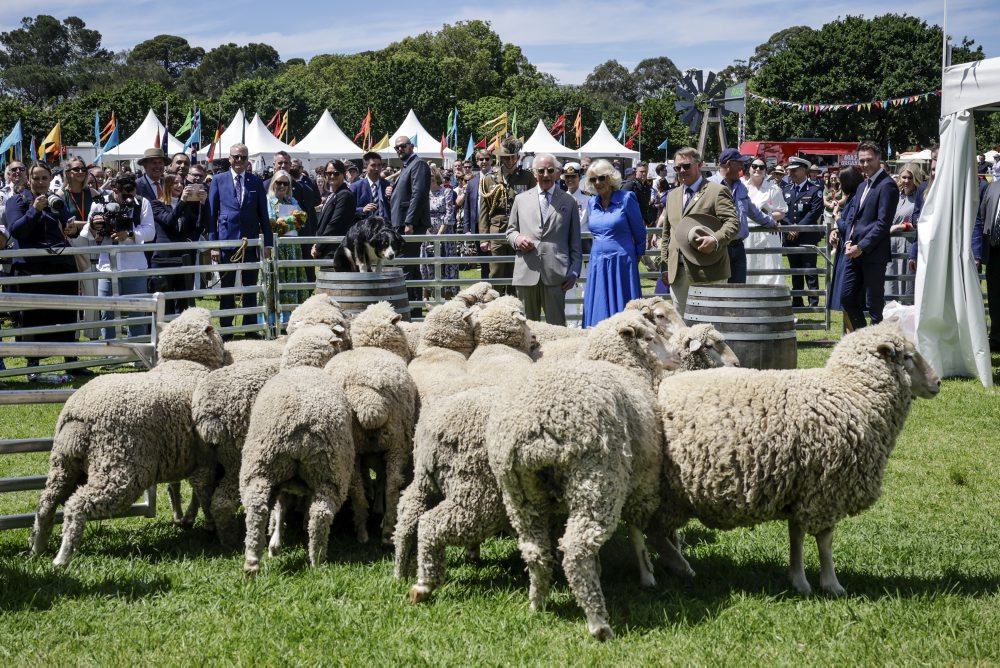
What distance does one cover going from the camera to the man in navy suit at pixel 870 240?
9875 millimetres

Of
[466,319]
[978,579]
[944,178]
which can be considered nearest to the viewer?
[978,579]

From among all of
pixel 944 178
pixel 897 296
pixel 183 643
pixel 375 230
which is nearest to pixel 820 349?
pixel 897 296

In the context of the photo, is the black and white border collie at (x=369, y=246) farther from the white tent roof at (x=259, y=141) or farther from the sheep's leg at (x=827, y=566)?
the white tent roof at (x=259, y=141)

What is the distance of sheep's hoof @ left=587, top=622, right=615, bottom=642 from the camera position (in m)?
3.78

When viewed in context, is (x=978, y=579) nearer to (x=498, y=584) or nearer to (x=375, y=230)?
(x=498, y=584)

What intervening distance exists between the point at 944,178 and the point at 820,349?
3082mm

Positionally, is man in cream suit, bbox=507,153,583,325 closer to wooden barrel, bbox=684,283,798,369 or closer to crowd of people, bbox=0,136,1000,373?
crowd of people, bbox=0,136,1000,373

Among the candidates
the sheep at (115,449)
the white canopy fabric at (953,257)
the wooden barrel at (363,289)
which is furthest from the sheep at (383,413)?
the white canopy fabric at (953,257)

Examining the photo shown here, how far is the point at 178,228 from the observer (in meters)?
11.3

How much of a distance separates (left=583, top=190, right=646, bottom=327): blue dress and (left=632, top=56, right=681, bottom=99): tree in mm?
159310

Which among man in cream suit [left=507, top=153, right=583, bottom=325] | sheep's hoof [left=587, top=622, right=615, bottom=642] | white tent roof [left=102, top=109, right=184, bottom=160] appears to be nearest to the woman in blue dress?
man in cream suit [left=507, top=153, right=583, bottom=325]

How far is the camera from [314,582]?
446cm

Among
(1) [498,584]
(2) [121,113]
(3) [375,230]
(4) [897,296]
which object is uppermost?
(2) [121,113]

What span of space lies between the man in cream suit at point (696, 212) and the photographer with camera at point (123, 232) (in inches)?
235
